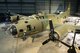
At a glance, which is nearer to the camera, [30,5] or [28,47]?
[28,47]

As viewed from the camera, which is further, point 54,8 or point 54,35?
point 54,8

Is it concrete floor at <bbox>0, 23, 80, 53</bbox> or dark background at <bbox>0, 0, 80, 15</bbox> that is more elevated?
dark background at <bbox>0, 0, 80, 15</bbox>

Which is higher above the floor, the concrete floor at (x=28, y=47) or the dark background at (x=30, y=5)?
the dark background at (x=30, y=5)

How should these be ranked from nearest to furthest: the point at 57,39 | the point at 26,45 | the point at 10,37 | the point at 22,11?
the point at 57,39 → the point at 26,45 → the point at 10,37 → the point at 22,11

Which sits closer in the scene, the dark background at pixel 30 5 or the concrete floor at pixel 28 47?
the concrete floor at pixel 28 47

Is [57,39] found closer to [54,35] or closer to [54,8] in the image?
[54,35]

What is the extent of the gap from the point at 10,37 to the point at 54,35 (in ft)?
22.3

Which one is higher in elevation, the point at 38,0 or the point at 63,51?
the point at 38,0

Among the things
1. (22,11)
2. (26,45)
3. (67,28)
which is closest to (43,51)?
(26,45)

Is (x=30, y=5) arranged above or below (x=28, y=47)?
above

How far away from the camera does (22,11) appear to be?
113ft

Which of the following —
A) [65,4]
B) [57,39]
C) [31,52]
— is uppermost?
[65,4]

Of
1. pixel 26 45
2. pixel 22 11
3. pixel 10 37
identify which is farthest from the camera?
pixel 22 11

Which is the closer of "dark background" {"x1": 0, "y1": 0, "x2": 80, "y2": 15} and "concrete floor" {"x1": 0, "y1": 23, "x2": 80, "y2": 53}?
"concrete floor" {"x1": 0, "y1": 23, "x2": 80, "y2": 53}
